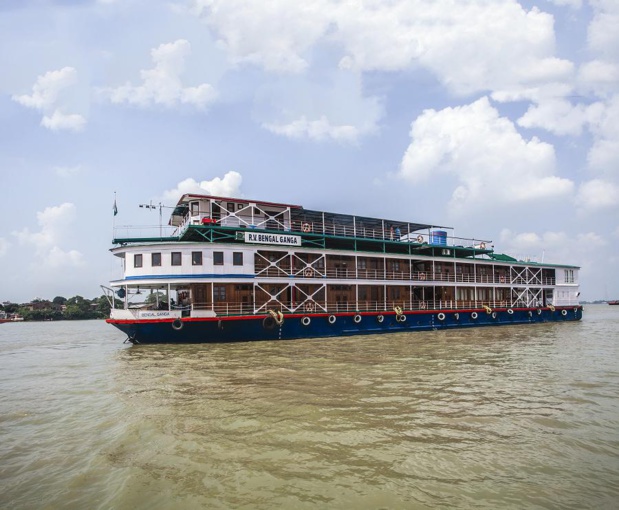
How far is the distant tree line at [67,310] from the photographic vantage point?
84875 mm

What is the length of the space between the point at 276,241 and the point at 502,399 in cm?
1722

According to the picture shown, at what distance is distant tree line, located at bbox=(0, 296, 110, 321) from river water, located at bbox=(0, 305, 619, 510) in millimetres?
84023

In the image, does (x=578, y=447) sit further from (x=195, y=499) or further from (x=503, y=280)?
(x=503, y=280)

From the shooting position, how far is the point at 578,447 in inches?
259

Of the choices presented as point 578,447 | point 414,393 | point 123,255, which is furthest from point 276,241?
point 578,447

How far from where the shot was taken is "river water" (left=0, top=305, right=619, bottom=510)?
508 cm

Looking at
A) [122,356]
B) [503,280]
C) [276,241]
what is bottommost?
[122,356]

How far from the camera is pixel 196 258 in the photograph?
22.1 m

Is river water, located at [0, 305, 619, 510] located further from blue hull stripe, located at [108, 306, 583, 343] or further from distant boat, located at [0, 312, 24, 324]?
distant boat, located at [0, 312, 24, 324]

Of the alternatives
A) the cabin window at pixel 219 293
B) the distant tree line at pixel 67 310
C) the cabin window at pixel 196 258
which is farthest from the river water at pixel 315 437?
the distant tree line at pixel 67 310

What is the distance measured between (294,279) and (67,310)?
278ft

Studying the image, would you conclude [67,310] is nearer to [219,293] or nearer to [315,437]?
[219,293]

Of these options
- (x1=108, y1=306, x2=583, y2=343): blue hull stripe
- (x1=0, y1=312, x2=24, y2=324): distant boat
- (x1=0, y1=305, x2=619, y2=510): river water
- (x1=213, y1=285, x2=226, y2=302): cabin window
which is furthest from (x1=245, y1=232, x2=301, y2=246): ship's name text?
(x1=0, y1=312, x2=24, y2=324): distant boat

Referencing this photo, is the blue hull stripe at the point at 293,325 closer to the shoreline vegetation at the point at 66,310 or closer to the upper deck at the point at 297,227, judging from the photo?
the upper deck at the point at 297,227
